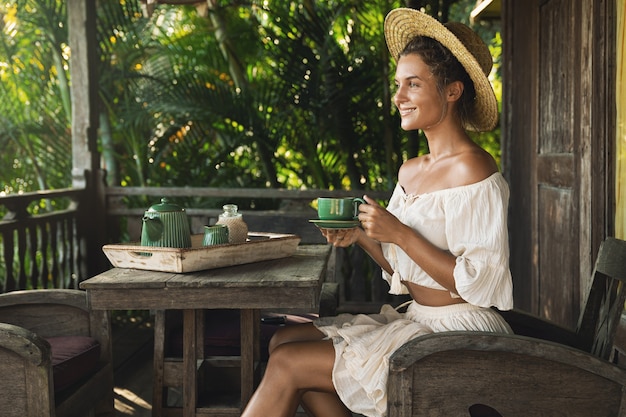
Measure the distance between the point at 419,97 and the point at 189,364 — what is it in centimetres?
123

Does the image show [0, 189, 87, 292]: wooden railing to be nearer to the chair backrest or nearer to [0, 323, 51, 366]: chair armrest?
[0, 323, 51, 366]: chair armrest

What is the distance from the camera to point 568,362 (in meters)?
1.72

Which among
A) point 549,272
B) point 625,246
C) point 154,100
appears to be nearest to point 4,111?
point 154,100

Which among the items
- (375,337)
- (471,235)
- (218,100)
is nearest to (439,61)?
(471,235)

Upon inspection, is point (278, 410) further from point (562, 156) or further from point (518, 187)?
point (518, 187)

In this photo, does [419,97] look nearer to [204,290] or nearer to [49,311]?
[204,290]

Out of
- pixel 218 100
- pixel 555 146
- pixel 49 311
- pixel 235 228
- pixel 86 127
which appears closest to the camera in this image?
pixel 235 228

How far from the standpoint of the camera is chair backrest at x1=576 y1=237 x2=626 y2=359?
1.95 metres

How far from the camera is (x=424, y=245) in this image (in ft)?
6.63

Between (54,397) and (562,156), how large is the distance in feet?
8.30

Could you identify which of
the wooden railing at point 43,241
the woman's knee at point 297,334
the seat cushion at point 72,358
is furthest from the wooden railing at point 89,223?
the woman's knee at point 297,334

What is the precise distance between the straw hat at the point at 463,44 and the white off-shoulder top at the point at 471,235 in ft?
0.99

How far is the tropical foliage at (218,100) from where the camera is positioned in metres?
5.87

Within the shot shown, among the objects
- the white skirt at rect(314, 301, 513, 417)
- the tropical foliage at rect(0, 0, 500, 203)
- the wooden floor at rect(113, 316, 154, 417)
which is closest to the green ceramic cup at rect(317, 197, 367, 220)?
the white skirt at rect(314, 301, 513, 417)
